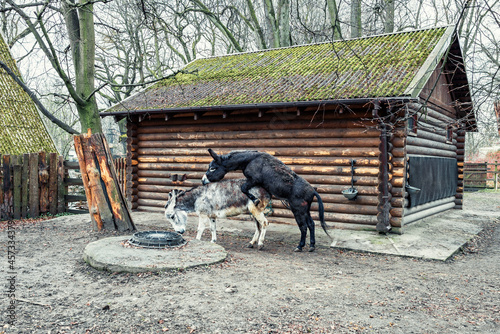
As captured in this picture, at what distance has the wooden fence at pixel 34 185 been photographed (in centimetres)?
1093

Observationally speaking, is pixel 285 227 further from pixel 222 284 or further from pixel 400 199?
pixel 222 284

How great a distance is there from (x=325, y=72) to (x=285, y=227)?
15.0 ft

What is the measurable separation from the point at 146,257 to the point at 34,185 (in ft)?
22.7

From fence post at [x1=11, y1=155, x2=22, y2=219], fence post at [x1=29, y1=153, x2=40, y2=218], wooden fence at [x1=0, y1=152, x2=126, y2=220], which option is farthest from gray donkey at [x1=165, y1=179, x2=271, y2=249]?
fence post at [x1=11, y1=155, x2=22, y2=219]

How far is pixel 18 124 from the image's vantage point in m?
13.3

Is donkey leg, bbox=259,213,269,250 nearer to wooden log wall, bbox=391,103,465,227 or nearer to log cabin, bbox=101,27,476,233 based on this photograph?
log cabin, bbox=101,27,476,233

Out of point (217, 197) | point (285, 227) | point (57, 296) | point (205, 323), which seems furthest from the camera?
point (285, 227)

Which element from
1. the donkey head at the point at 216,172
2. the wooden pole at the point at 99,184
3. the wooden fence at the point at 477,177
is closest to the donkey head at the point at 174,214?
the donkey head at the point at 216,172

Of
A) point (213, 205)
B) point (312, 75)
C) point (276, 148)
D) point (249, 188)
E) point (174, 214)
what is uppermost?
point (312, 75)

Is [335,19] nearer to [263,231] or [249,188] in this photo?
[249,188]

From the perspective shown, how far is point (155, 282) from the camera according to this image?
215 inches

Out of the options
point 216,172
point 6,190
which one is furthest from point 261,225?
point 6,190

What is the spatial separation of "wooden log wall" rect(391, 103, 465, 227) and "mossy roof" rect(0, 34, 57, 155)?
11.0 metres

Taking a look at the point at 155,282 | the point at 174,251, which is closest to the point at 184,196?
the point at 174,251
